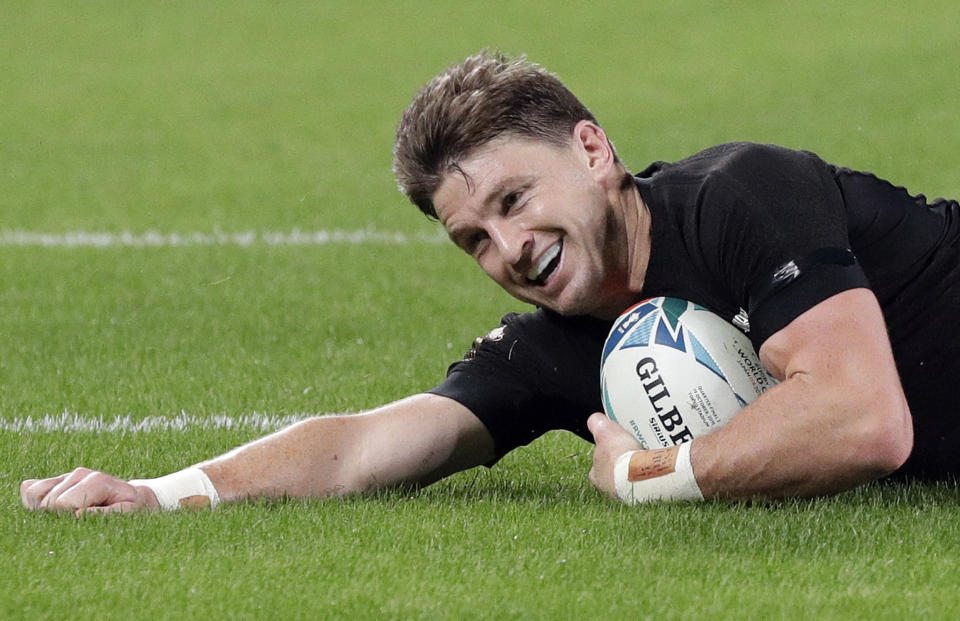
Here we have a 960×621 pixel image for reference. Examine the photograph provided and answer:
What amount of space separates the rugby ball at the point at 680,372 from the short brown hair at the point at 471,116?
63cm

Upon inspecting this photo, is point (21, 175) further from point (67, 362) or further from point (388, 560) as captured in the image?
point (388, 560)

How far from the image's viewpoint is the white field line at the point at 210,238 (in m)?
12.8

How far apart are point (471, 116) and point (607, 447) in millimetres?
1081

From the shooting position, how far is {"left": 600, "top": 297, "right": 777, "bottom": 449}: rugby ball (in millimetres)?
4859

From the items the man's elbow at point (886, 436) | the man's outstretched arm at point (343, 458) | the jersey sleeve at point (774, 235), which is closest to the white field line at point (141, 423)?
the man's outstretched arm at point (343, 458)

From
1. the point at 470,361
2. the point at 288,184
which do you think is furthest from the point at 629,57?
the point at 470,361

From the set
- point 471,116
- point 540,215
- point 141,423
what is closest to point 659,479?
point 540,215

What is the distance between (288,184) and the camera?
1625 cm

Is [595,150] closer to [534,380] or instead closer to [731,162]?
[731,162]

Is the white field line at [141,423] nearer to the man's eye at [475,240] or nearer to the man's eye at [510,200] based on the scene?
the man's eye at [475,240]

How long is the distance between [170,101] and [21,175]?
5220 millimetres

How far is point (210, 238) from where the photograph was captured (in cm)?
1320

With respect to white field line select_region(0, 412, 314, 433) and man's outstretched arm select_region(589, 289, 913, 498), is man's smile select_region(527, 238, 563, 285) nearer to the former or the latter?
man's outstretched arm select_region(589, 289, 913, 498)

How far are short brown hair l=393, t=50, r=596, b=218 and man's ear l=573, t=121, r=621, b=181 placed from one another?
33 millimetres
